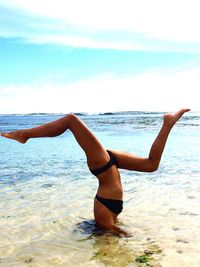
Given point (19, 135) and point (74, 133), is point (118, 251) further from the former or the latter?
point (19, 135)

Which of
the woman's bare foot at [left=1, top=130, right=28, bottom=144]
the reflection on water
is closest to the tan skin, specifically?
the woman's bare foot at [left=1, top=130, right=28, bottom=144]

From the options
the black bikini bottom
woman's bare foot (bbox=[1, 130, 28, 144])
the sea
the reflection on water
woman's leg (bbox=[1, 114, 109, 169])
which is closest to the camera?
the reflection on water

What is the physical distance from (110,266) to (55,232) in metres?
2.03

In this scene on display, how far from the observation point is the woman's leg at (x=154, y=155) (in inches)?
275

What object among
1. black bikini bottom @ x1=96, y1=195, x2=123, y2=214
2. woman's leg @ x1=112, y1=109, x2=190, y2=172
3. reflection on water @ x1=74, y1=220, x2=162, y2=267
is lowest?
reflection on water @ x1=74, y1=220, x2=162, y2=267

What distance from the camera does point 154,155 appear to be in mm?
7203

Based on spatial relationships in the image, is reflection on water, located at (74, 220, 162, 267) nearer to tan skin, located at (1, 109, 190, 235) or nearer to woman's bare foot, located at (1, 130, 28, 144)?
tan skin, located at (1, 109, 190, 235)

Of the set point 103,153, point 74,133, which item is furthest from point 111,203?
point 74,133

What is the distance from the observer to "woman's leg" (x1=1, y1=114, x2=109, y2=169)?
6.76 meters

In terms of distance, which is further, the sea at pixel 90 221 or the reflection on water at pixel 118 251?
the sea at pixel 90 221

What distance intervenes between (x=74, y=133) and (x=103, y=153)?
670 millimetres

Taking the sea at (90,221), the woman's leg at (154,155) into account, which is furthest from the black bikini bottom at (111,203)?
the woman's leg at (154,155)

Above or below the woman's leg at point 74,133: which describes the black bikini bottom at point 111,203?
below

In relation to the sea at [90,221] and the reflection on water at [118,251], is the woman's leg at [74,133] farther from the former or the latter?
the sea at [90,221]
